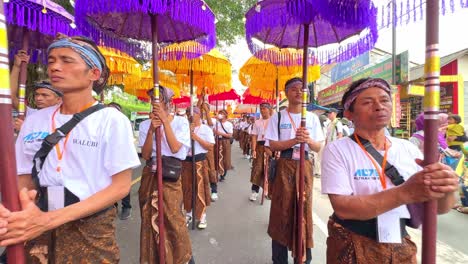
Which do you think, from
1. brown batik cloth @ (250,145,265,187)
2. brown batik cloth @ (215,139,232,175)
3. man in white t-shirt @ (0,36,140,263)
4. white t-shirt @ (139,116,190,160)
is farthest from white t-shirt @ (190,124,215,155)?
man in white t-shirt @ (0,36,140,263)

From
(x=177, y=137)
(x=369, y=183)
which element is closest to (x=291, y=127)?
(x=177, y=137)

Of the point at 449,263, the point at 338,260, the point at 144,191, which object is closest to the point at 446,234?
the point at 449,263

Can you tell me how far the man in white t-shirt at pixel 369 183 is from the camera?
1618mm

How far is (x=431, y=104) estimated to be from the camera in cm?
109

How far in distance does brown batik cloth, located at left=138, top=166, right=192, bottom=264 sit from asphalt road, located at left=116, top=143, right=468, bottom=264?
24.0 inches

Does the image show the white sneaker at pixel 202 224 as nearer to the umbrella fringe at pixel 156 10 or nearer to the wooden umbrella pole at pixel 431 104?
the umbrella fringe at pixel 156 10

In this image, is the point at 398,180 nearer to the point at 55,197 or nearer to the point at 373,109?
the point at 373,109

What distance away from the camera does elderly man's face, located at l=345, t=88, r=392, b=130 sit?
68.1 inches

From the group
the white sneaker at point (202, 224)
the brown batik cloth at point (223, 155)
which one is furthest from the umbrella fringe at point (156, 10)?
the brown batik cloth at point (223, 155)

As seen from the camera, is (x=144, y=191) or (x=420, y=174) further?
(x=144, y=191)

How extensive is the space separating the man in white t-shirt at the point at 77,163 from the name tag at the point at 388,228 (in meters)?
1.42

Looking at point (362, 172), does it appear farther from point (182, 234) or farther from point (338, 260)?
point (182, 234)

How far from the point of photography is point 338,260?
5.97 feet

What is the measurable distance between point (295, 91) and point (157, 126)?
1.72m
